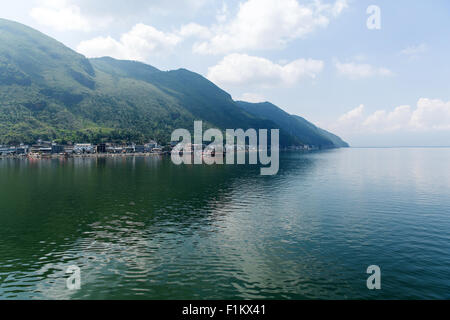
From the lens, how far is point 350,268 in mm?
32312

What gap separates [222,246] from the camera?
39.0m

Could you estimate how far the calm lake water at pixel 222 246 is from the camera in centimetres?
2781

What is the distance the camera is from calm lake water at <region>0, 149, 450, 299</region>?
27812 millimetres

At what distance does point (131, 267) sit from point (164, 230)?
44.6ft

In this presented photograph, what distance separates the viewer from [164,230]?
149ft

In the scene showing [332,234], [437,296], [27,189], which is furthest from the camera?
[27,189]

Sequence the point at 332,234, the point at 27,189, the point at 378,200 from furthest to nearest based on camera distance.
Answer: the point at 27,189 → the point at 378,200 → the point at 332,234

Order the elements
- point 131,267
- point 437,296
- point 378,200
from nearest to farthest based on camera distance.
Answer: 1. point 437,296
2. point 131,267
3. point 378,200

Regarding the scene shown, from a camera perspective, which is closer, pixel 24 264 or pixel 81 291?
pixel 81 291
